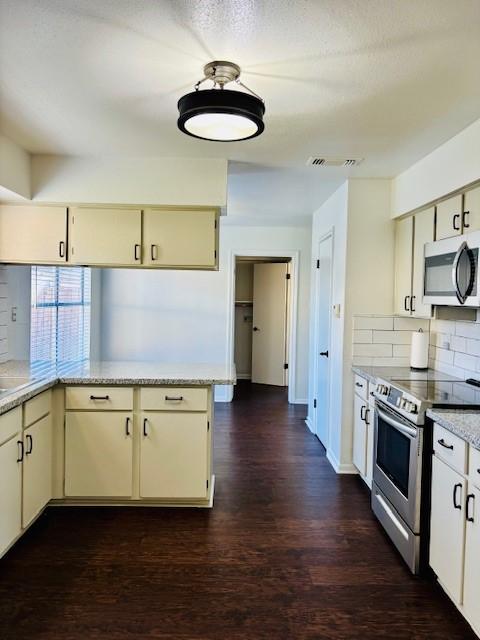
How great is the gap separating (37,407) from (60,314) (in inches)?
79.4

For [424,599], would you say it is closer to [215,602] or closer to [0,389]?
[215,602]

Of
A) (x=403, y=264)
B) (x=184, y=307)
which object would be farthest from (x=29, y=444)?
(x=184, y=307)

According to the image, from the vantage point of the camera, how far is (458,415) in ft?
7.39

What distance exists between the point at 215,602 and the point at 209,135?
212 cm

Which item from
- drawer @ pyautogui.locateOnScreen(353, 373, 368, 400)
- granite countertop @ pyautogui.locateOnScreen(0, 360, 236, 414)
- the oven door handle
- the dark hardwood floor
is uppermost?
granite countertop @ pyautogui.locateOnScreen(0, 360, 236, 414)

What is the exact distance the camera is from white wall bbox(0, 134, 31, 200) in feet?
9.46

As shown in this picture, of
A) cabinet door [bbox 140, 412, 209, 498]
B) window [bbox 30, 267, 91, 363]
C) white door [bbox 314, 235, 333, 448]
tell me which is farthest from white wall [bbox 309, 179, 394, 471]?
window [bbox 30, 267, 91, 363]

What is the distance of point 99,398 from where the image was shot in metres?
3.06

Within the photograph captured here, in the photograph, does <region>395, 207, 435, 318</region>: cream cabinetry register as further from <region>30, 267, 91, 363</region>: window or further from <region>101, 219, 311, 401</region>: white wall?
<region>30, 267, 91, 363</region>: window

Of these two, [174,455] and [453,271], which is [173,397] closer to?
[174,455]

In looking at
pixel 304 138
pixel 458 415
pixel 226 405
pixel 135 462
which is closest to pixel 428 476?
pixel 458 415

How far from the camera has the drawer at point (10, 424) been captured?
7.70 feet

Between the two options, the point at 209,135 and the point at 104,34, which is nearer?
the point at 104,34

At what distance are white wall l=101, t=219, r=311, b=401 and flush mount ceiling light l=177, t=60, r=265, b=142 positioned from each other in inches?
162
